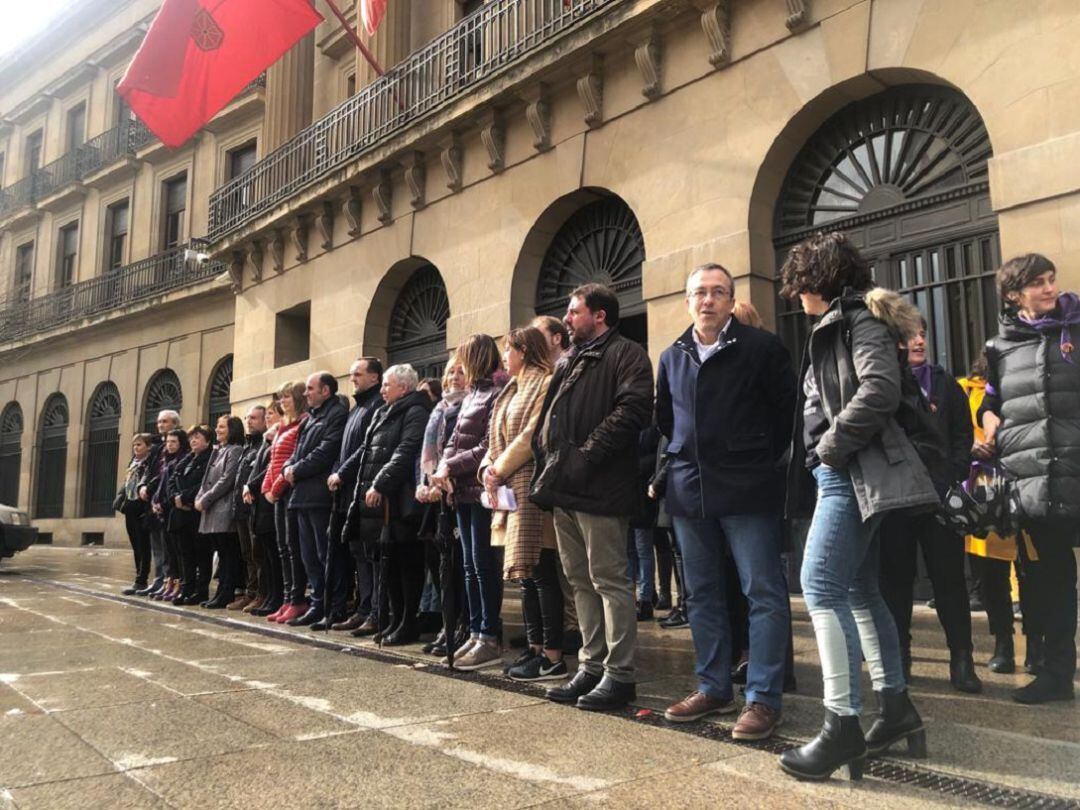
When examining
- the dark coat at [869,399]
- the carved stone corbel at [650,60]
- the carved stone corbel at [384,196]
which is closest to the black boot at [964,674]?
the dark coat at [869,399]

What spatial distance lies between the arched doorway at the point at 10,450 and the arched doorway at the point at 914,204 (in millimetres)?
26206

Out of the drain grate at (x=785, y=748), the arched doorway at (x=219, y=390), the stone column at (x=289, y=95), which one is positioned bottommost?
the drain grate at (x=785, y=748)

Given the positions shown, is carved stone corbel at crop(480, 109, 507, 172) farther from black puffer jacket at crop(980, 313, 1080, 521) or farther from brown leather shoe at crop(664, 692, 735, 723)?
brown leather shoe at crop(664, 692, 735, 723)

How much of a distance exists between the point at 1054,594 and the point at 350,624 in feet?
15.7

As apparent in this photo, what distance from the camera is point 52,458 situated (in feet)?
82.0

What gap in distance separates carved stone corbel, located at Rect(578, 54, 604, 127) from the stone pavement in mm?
6574

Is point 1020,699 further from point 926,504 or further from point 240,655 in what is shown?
point 240,655

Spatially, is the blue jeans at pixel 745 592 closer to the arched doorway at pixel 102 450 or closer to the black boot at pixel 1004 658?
the black boot at pixel 1004 658

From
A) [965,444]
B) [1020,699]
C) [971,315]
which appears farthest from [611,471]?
[971,315]

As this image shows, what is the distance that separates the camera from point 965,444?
14.0 ft

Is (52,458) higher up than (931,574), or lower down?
higher up

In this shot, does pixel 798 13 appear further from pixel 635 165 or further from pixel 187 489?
pixel 187 489

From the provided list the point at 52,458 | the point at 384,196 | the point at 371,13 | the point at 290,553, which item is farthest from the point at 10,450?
the point at 290,553

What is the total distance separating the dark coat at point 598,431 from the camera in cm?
390
